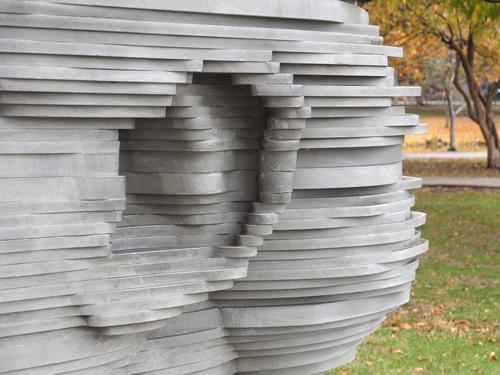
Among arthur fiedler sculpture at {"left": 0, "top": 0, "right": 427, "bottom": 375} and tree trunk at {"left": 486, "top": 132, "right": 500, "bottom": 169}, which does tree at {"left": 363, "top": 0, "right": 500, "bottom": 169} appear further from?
arthur fiedler sculpture at {"left": 0, "top": 0, "right": 427, "bottom": 375}

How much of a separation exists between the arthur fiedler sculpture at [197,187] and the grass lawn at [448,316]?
138 inches

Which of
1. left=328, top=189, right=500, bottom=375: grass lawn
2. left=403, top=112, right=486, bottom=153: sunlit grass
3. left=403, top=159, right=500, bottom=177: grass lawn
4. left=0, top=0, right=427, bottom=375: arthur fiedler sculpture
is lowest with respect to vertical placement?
left=403, top=112, right=486, bottom=153: sunlit grass

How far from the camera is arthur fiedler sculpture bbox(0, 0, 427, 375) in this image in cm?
319

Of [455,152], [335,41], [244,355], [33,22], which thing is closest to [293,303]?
[244,355]

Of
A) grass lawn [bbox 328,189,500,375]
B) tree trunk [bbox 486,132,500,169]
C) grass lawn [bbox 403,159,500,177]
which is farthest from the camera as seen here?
tree trunk [bbox 486,132,500,169]

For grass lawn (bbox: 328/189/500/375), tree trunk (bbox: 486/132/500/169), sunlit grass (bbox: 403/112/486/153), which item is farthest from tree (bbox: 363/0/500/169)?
sunlit grass (bbox: 403/112/486/153)

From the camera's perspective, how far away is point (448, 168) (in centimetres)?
2441

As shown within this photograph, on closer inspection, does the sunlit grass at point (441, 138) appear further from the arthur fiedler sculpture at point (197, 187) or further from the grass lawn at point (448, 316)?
the arthur fiedler sculpture at point (197, 187)

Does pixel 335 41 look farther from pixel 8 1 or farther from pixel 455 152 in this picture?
pixel 455 152

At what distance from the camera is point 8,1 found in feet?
10.3

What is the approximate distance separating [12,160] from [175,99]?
612 mm

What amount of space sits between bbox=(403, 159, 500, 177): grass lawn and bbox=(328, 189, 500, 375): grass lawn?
770 centimetres

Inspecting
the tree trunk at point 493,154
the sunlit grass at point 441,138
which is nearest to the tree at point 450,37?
the tree trunk at point 493,154

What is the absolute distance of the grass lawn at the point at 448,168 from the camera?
2283 cm
